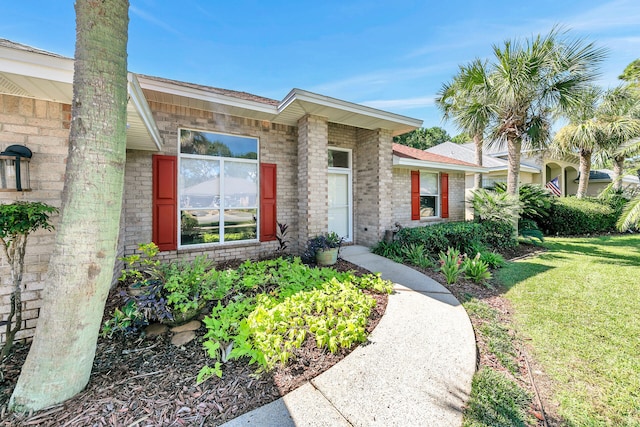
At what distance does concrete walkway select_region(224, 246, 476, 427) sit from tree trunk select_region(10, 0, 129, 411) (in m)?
1.41

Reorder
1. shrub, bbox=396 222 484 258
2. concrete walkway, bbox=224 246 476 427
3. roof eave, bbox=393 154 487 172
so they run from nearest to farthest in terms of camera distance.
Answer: concrete walkway, bbox=224 246 476 427, shrub, bbox=396 222 484 258, roof eave, bbox=393 154 487 172

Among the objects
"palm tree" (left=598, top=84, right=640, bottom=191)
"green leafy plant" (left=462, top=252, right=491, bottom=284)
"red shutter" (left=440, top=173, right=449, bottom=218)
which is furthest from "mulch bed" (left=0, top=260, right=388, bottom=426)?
"palm tree" (left=598, top=84, right=640, bottom=191)

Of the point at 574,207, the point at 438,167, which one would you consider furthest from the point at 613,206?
the point at 438,167

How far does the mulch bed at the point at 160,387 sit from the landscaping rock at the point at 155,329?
0.11 metres

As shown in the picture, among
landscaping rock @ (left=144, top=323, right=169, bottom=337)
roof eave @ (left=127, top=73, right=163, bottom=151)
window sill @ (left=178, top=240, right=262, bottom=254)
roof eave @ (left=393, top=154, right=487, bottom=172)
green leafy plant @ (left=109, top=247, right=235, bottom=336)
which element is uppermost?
roof eave @ (left=393, top=154, right=487, bottom=172)

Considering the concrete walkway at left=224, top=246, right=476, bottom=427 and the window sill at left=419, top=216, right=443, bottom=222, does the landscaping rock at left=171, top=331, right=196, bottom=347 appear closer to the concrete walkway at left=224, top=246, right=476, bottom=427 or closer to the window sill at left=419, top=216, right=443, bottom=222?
the concrete walkway at left=224, top=246, right=476, bottom=427

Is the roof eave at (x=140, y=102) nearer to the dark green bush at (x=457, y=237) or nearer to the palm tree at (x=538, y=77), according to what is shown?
the dark green bush at (x=457, y=237)

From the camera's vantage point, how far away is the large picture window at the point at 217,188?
546cm

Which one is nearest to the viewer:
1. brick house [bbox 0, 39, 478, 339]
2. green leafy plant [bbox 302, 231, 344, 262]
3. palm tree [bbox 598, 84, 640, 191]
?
brick house [bbox 0, 39, 478, 339]

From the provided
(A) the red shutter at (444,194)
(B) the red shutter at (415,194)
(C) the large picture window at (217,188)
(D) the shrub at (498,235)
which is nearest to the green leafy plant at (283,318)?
(C) the large picture window at (217,188)

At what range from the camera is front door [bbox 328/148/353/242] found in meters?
7.50

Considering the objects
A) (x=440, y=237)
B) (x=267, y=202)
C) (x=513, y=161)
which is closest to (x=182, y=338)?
(x=267, y=202)

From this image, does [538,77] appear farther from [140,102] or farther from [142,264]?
[142,264]

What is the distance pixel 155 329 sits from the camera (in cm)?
316
